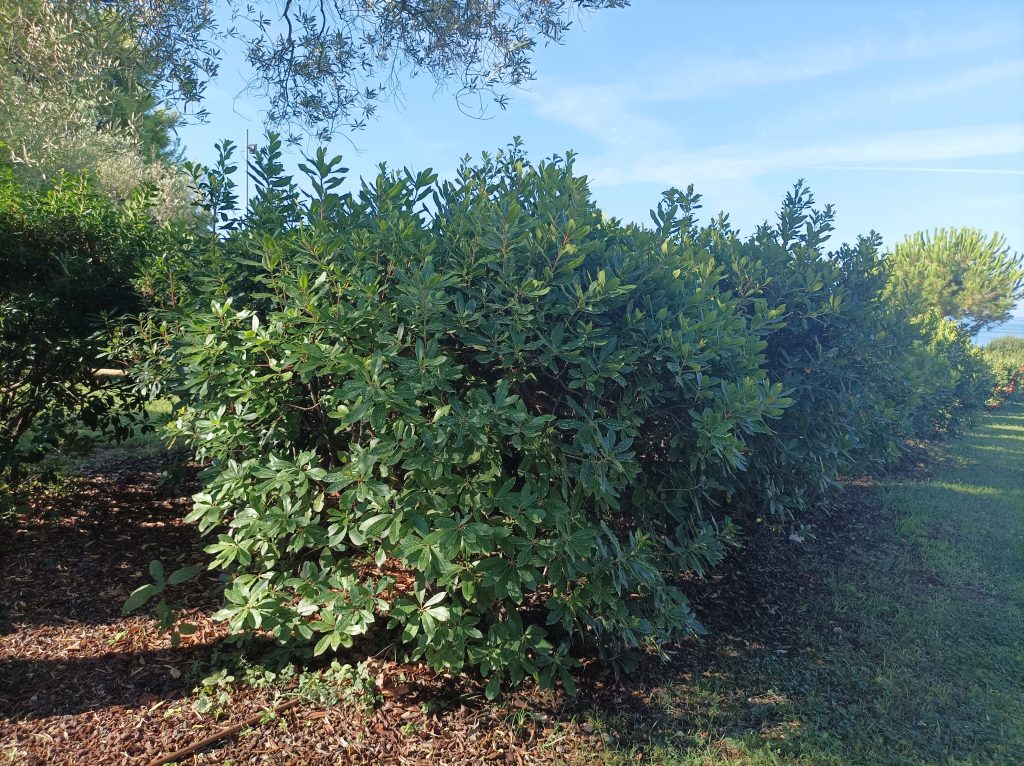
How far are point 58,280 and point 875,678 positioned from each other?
5.65 metres

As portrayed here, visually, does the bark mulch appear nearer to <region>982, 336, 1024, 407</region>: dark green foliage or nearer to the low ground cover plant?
the low ground cover plant

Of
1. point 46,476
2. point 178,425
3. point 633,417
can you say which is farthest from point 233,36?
point 633,417

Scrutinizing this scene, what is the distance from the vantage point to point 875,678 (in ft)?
12.1

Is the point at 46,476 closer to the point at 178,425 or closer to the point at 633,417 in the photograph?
the point at 178,425

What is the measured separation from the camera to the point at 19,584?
4.36m

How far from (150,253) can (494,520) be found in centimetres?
350

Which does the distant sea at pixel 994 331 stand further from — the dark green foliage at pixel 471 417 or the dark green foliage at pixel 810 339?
the dark green foliage at pixel 471 417

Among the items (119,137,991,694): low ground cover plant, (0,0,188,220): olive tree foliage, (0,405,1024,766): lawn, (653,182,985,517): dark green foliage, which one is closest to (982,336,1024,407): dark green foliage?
(653,182,985,517): dark green foliage

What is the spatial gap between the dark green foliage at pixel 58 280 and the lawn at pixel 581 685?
43.5 inches

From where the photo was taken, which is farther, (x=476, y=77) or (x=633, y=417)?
(x=476, y=77)

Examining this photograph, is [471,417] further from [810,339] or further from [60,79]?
[60,79]

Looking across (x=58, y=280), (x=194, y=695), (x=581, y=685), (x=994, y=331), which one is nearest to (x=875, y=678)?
(x=581, y=685)

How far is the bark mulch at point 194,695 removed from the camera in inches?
114

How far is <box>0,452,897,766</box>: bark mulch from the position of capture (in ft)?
9.52
